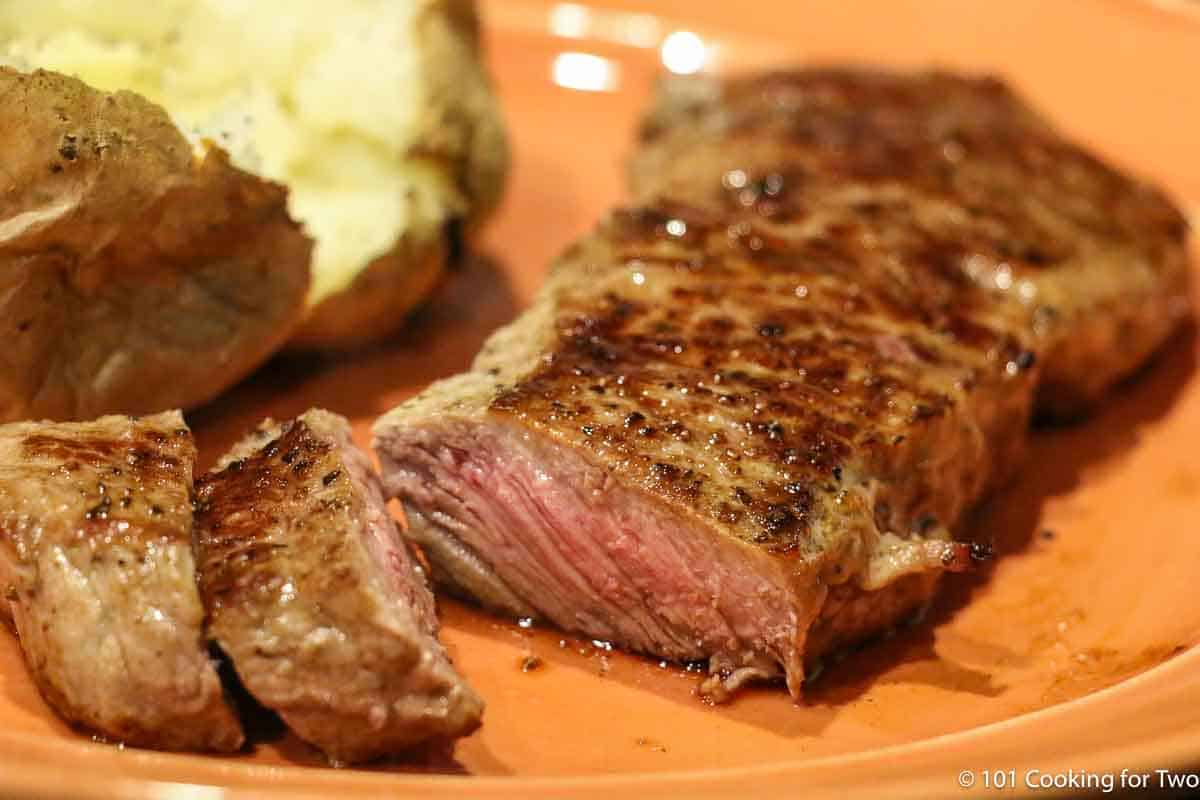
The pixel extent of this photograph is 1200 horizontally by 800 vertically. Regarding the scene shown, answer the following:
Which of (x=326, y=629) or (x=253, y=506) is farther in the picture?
(x=253, y=506)

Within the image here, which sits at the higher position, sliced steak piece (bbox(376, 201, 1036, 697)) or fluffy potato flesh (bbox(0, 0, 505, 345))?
fluffy potato flesh (bbox(0, 0, 505, 345))

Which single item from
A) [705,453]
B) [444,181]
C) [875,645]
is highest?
[444,181]

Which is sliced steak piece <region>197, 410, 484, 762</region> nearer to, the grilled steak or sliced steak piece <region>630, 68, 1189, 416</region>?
the grilled steak

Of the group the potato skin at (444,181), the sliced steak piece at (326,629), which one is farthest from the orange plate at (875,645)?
the potato skin at (444,181)

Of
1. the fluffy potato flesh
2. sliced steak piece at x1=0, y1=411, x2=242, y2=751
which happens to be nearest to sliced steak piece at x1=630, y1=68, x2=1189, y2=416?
the fluffy potato flesh

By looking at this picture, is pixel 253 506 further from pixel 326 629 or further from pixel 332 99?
pixel 332 99

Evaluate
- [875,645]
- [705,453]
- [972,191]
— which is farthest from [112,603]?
[972,191]

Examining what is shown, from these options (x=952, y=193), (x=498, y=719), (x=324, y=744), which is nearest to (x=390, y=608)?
(x=324, y=744)

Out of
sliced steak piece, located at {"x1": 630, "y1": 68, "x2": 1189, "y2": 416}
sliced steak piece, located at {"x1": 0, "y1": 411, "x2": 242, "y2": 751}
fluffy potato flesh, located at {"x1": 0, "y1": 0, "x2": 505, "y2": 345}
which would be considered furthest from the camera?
sliced steak piece, located at {"x1": 630, "y1": 68, "x2": 1189, "y2": 416}
